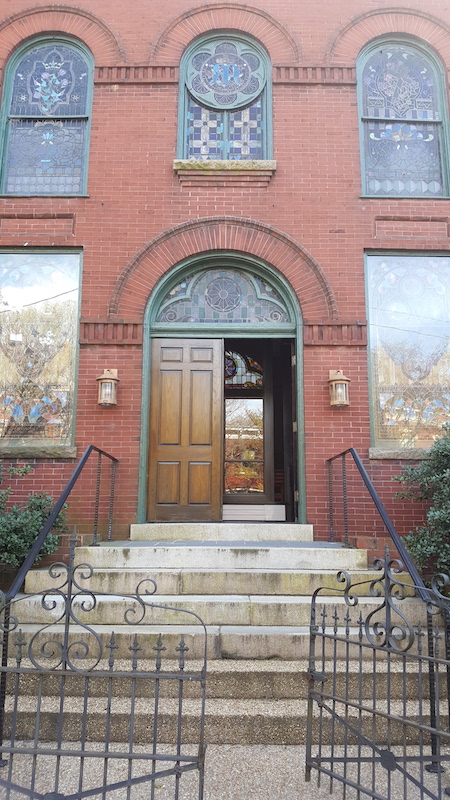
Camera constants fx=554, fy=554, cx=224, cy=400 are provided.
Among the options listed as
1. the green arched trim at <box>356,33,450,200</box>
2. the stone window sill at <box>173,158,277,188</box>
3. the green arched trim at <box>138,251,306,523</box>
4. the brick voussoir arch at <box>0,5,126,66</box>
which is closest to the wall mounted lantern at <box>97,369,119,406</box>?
the green arched trim at <box>138,251,306,523</box>

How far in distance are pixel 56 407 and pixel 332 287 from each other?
3806mm

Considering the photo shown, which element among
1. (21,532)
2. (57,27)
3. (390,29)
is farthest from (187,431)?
(390,29)

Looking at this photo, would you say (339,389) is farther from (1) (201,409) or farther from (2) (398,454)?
(1) (201,409)

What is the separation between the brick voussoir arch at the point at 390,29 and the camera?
7.71 m

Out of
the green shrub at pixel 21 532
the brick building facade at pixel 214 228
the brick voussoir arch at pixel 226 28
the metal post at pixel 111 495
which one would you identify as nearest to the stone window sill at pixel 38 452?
the brick building facade at pixel 214 228

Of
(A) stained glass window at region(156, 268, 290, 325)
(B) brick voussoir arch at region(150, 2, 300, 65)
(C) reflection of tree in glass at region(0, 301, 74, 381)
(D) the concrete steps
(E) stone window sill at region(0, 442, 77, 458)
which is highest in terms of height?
(B) brick voussoir arch at region(150, 2, 300, 65)

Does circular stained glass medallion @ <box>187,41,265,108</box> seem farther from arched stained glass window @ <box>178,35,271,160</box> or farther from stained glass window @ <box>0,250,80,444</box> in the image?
stained glass window @ <box>0,250,80,444</box>

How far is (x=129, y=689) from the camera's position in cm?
379

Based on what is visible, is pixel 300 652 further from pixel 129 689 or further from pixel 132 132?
pixel 132 132

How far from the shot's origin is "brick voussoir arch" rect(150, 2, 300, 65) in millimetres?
7676

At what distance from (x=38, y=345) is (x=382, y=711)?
568cm

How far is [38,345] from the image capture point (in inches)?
279

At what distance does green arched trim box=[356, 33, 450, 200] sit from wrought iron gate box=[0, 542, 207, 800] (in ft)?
20.7

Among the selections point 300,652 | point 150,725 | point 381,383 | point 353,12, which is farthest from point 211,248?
point 150,725
